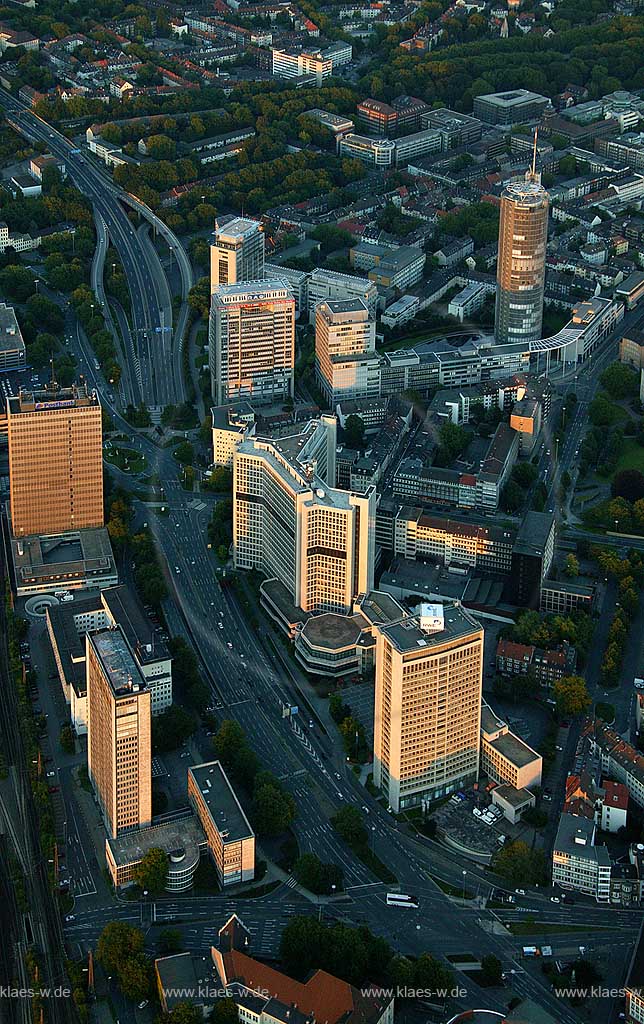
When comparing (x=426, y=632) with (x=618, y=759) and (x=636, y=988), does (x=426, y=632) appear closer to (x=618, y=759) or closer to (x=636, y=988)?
(x=618, y=759)

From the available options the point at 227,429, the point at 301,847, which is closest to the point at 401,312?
the point at 227,429

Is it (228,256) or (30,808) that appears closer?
(30,808)

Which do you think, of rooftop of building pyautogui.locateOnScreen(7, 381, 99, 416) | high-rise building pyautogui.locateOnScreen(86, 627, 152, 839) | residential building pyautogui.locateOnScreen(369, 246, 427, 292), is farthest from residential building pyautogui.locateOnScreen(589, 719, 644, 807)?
residential building pyautogui.locateOnScreen(369, 246, 427, 292)

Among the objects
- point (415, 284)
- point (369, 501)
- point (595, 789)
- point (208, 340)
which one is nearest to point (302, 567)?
point (369, 501)

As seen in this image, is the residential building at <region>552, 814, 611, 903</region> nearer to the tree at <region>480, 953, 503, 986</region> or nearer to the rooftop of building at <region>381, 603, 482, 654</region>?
the tree at <region>480, 953, 503, 986</region>

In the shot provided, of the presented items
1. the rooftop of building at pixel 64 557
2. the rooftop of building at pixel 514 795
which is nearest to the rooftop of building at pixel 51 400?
the rooftop of building at pixel 64 557

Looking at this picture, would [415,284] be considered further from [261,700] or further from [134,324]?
[261,700]

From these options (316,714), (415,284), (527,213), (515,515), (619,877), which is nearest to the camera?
(619,877)
